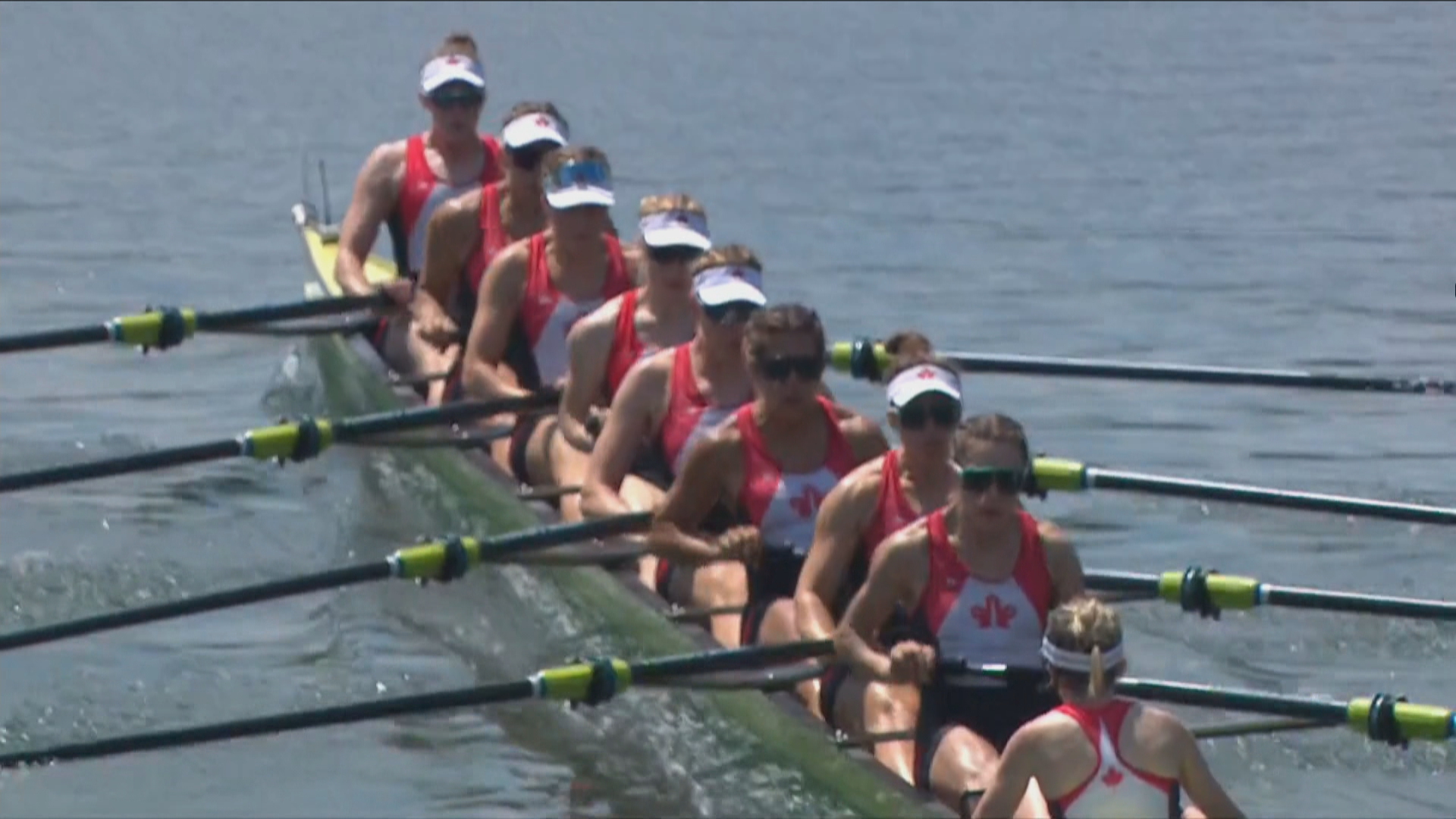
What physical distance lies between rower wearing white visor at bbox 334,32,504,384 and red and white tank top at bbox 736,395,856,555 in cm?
383

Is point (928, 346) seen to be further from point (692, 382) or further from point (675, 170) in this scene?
point (675, 170)

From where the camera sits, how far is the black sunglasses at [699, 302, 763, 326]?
907cm

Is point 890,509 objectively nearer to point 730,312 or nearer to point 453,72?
point 730,312

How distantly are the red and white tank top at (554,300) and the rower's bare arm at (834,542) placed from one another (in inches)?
117

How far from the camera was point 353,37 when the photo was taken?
30.0m

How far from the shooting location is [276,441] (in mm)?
9961

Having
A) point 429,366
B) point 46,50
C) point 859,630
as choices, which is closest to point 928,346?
point 859,630

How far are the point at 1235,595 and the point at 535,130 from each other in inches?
156

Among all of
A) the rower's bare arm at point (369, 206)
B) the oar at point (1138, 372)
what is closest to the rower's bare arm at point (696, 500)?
the oar at point (1138, 372)

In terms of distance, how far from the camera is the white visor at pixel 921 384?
312 inches

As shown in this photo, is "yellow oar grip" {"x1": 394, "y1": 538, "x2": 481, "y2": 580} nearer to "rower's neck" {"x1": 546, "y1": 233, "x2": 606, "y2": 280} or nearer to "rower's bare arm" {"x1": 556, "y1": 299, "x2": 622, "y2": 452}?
"rower's bare arm" {"x1": 556, "y1": 299, "x2": 622, "y2": 452}

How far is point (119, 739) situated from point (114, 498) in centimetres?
576

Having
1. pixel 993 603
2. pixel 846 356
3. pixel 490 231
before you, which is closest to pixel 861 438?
pixel 993 603

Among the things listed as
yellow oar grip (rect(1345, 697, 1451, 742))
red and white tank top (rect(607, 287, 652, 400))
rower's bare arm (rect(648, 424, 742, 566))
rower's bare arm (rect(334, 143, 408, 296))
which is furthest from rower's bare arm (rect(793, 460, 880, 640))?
rower's bare arm (rect(334, 143, 408, 296))
